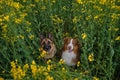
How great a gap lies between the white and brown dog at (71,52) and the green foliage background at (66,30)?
0.08m

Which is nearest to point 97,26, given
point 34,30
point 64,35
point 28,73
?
point 64,35

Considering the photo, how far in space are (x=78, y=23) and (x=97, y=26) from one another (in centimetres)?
24

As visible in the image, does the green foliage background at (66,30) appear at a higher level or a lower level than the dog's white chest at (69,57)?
higher

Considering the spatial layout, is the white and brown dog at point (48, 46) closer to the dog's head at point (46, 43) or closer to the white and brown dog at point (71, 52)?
the dog's head at point (46, 43)

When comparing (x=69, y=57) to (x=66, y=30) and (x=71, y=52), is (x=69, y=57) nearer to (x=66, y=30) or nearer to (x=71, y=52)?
(x=71, y=52)

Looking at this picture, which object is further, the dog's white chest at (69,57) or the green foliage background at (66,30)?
the dog's white chest at (69,57)

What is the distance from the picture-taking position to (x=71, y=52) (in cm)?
322

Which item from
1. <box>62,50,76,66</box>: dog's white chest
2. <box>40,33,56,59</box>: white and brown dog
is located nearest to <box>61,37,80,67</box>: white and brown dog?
<box>62,50,76,66</box>: dog's white chest

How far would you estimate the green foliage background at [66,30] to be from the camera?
3.06 metres

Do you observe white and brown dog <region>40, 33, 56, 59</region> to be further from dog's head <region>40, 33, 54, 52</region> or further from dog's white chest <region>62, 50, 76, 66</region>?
dog's white chest <region>62, 50, 76, 66</region>

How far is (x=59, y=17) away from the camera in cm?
379

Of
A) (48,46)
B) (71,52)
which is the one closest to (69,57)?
(71,52)

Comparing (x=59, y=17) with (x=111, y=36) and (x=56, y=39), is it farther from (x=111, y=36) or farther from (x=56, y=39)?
(x=111, y=36)

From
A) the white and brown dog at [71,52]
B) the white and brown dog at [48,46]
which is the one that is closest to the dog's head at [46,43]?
the white and brown dog at [48,46]
